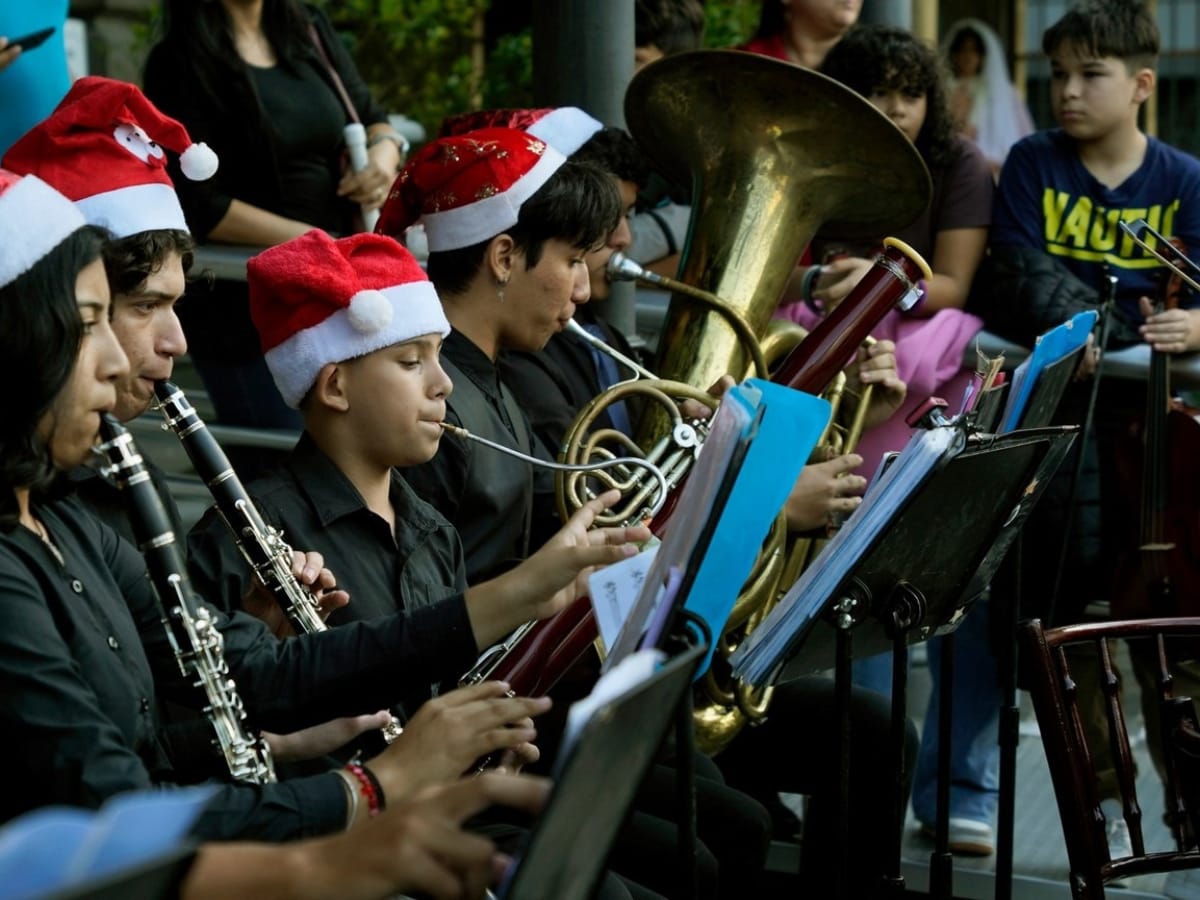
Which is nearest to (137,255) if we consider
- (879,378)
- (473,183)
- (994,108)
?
(473,183)

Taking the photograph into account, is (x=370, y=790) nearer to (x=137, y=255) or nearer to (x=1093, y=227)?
(x=137, y=255)

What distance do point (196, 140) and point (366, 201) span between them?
0.41 metres

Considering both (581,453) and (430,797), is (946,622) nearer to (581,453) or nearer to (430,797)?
(581,453)

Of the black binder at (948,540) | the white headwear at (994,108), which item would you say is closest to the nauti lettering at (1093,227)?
the black binder at (948,540)

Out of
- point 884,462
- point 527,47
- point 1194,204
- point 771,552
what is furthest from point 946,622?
point 527,47

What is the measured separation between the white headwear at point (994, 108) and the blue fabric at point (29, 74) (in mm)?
4278

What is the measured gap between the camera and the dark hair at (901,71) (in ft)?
12.9

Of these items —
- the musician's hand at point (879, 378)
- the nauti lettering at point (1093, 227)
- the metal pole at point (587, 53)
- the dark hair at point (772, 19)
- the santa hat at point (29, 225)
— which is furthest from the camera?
the dark hair at point (772, 19)

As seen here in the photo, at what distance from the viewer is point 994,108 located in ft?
23.4

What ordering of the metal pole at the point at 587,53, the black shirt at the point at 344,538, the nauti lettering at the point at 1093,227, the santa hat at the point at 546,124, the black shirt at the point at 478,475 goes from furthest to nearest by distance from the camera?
the nauti lettering at the point at 1093,227, the metal pole at the point at 587,53, the santa hat at the point at 546,124, the black shirt at the point at 478,475, the black shirt at the point at 344,538

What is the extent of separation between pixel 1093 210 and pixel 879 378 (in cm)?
78

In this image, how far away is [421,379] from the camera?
262cm

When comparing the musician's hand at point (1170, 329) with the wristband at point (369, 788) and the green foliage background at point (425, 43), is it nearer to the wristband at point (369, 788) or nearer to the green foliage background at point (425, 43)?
the wristband at point (369, 788)

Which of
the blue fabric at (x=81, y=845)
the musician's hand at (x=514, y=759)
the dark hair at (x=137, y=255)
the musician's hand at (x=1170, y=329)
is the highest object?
the blue fabric at (x=81, y=845)
